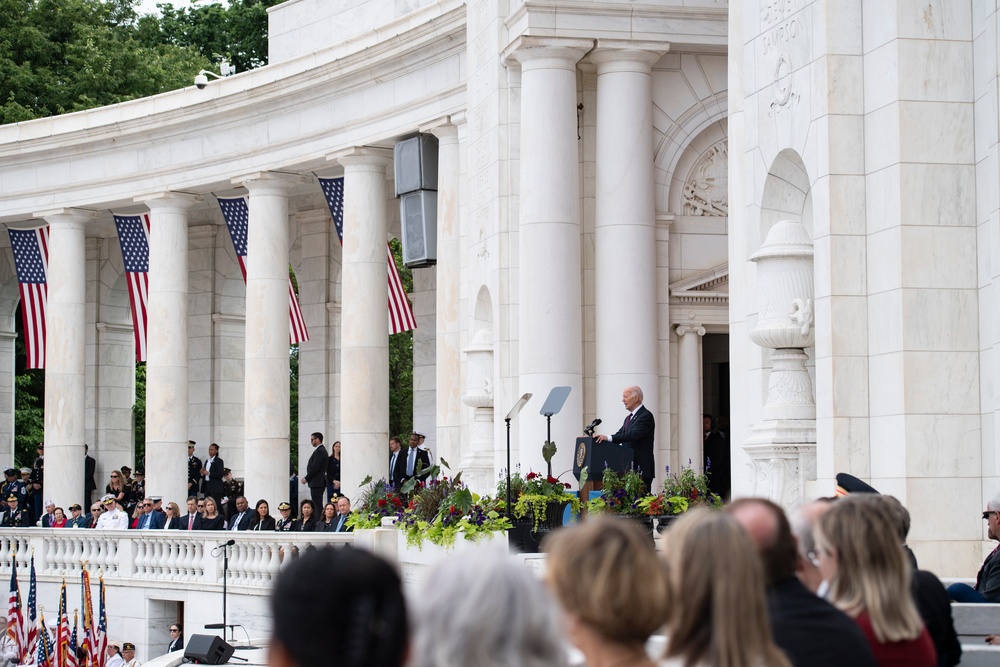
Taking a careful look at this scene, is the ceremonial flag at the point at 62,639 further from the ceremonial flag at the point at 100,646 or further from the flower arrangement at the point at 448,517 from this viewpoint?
the flower arrangement at the point at 448,517

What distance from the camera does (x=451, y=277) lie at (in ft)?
173

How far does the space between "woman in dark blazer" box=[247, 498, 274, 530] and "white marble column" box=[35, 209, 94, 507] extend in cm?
1943

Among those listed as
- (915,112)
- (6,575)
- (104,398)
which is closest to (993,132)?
(915,112)

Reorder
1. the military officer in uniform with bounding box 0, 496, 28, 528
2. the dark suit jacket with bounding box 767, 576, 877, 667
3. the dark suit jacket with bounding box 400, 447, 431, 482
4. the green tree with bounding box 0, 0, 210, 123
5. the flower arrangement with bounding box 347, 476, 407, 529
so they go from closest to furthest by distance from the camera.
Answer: the dark suit jacket with bounding box 767, 576, 877, 667, the flower arrangement with bounding box 347, 476, 407, 529, the dark suit jacket with bounding box 400, 447, 431, 482, the military officer in uniform with bounding box 0, 496, 28, 528, the green tree with bounding box 0, 0, 210, 123

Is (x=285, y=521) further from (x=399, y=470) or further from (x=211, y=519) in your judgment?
(x=399, y=470)

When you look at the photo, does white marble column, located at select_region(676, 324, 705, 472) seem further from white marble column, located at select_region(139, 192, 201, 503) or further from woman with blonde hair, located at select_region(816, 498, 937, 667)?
woman with blonde hair, located at select_region(816, 498, 937, 667)

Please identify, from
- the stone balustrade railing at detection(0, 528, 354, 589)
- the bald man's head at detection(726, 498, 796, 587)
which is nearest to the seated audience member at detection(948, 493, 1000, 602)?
the bald man's head at detection(726, 498, 796, 587)

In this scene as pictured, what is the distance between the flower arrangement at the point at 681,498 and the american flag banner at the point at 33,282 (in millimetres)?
43925

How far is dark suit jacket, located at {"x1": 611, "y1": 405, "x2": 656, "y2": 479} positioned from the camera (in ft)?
107

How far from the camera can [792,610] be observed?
902cm

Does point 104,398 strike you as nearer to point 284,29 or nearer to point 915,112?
point 284,29

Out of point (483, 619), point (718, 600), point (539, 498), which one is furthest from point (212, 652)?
point (483, 619)

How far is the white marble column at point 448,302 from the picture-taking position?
2044 inches

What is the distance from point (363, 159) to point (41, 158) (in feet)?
63.2
